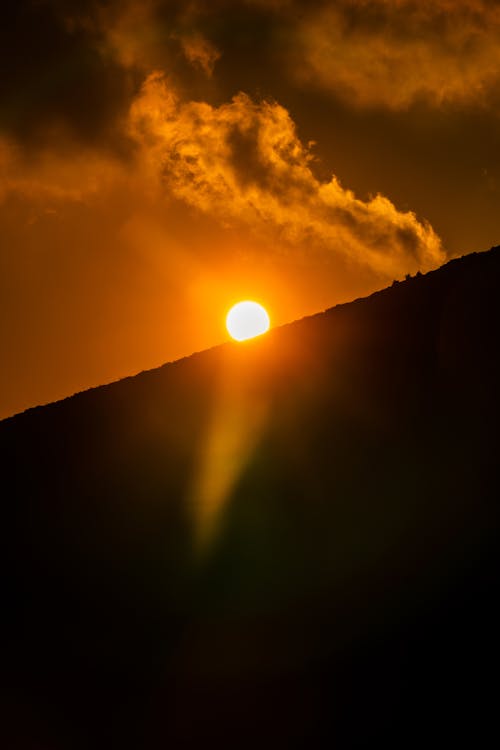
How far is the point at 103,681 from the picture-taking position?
357 inches

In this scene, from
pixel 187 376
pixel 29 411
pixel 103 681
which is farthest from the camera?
pixel 29 411

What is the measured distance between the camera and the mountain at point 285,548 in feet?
23.5

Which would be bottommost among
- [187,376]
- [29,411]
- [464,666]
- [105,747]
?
[464,666]

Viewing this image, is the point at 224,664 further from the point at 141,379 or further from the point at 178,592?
the point at 141,379

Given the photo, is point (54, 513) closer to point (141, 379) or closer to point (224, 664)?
point (141, 379)

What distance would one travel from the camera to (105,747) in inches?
335

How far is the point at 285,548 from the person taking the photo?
28.5 ft

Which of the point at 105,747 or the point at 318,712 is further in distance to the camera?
the point at 105,747

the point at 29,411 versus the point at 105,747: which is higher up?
the point at 29,411

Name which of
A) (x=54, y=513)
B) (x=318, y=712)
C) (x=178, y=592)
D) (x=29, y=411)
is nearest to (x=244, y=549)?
(x=178, y=592)

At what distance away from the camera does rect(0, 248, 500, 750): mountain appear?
716 cm

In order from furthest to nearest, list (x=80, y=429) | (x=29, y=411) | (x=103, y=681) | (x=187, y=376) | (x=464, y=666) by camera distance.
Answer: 1. (x=29, y=411)
2. (x=80, y=429)
3. (x=187, y=376)
4. (x=103, y=681)
5. (x=464, y=666)

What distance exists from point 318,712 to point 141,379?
6.28 meters

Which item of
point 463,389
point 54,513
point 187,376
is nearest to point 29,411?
point 54,513
